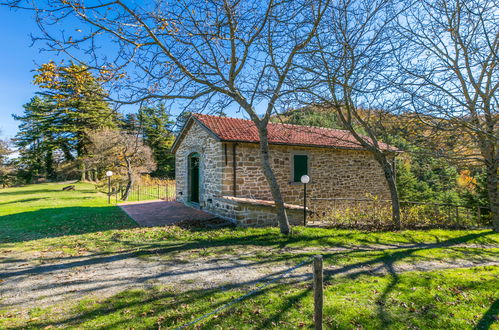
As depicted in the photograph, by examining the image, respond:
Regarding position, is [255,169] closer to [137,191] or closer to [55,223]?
[55,223]

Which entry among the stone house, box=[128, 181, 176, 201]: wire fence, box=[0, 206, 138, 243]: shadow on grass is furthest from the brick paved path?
box=[128, 181, 176, 201]: wire fence

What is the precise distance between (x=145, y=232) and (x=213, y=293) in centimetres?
475

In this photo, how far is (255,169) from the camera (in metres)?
10.0

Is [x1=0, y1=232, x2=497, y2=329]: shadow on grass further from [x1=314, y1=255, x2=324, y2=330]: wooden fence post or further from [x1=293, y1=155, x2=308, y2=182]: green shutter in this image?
[x1=293, y1=155, x2=308, y2=182]: green shutter

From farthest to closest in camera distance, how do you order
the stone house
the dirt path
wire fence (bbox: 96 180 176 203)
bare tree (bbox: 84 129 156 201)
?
bare tree (bbox: 84 129 156 201) < wire fence (bbox: 96 180 176 203) < the stone house < the dirt path

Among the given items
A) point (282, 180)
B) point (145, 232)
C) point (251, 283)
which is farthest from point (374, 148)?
point (145, 232)

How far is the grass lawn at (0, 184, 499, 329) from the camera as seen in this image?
3.13m

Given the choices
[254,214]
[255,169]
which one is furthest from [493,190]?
[255,169]

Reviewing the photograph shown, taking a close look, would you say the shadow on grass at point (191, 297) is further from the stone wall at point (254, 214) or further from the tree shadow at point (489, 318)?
the stone wall at point (254, 214)

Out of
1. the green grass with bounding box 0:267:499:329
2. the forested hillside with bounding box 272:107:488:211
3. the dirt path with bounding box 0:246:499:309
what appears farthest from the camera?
the forested hillside with bounding box 272:107:488:211

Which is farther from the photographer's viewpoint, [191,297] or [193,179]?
[193,179]

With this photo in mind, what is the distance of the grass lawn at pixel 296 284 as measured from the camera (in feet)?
10.3

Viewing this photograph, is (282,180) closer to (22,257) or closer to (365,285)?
(365,285)

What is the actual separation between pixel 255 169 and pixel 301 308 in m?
6.93
